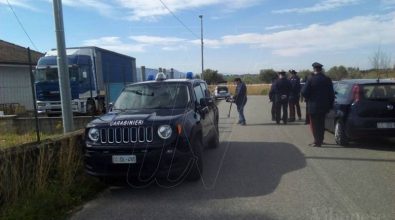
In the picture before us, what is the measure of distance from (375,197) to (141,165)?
3.29 metres

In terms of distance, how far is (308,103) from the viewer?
1054cm

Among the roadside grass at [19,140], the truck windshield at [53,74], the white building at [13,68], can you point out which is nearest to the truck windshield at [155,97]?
the roadside grass at [19,140]

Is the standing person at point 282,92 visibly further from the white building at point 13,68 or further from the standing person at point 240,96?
the white building at point 13,68

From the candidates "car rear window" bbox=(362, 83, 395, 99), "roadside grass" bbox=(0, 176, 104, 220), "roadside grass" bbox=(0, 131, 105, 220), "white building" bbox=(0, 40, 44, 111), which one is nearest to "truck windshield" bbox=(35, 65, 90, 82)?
"white building" bbox=(0, 40, 44, 111)

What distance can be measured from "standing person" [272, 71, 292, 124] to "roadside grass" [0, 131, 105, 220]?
929 centimetres

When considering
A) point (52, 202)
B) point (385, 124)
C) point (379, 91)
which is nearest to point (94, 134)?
point (52, 202)

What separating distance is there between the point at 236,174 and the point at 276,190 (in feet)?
4.26

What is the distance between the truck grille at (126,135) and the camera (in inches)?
266

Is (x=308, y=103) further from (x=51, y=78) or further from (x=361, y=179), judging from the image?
(x=51, y=78)

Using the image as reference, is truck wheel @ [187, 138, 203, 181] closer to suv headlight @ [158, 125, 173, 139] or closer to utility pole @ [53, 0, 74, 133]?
suv headlight @ [158, 125, 173, 139]

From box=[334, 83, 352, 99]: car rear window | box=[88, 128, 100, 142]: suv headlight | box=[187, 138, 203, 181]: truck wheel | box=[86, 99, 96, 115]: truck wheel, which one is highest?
box=[334, 83, 352, 99]: car rear window

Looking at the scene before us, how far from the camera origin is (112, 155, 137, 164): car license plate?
6676mm

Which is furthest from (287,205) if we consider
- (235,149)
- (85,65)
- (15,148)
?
(85,65)

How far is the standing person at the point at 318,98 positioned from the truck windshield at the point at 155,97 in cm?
338
